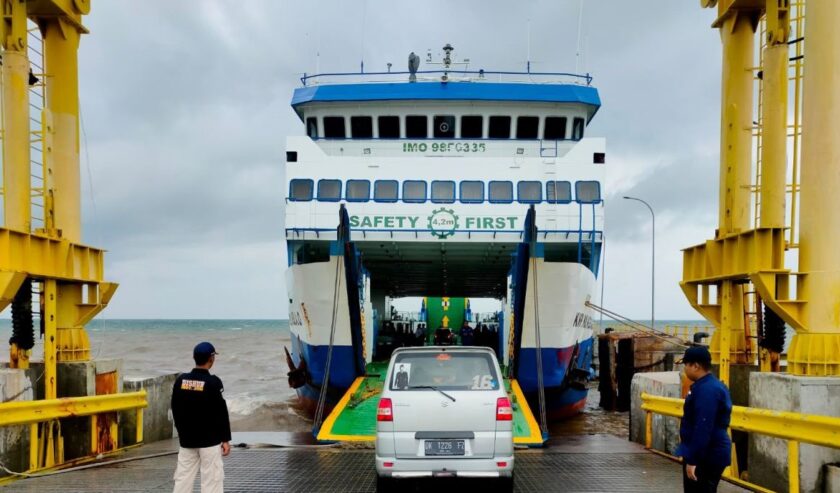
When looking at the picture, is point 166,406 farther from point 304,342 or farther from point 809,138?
point 809,138

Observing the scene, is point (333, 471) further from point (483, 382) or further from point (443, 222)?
point (443, 222)

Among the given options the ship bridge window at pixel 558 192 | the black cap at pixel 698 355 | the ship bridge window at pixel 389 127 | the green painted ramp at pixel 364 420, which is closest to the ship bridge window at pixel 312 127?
the ship bridge window at pixel 389 127

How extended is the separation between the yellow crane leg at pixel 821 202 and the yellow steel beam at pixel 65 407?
8.39 meters

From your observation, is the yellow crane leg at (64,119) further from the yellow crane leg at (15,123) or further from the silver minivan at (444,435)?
the silver minivan at (444,435)

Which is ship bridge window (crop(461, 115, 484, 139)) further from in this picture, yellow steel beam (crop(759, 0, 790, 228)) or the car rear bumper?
the car rear bumper

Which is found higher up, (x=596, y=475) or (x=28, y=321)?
(x=28, y=321)

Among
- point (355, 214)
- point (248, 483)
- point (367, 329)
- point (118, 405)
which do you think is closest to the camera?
point (248, 483)

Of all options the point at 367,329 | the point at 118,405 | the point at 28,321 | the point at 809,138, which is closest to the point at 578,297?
the point at 367,329

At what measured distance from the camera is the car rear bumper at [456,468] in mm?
6957

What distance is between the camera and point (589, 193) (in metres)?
15.3

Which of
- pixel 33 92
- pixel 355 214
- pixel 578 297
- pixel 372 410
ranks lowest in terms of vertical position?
pixel 372 410

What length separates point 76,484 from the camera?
8164 mm

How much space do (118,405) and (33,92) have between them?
4786 millimetres

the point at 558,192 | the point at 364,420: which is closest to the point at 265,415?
the point at 364,420
